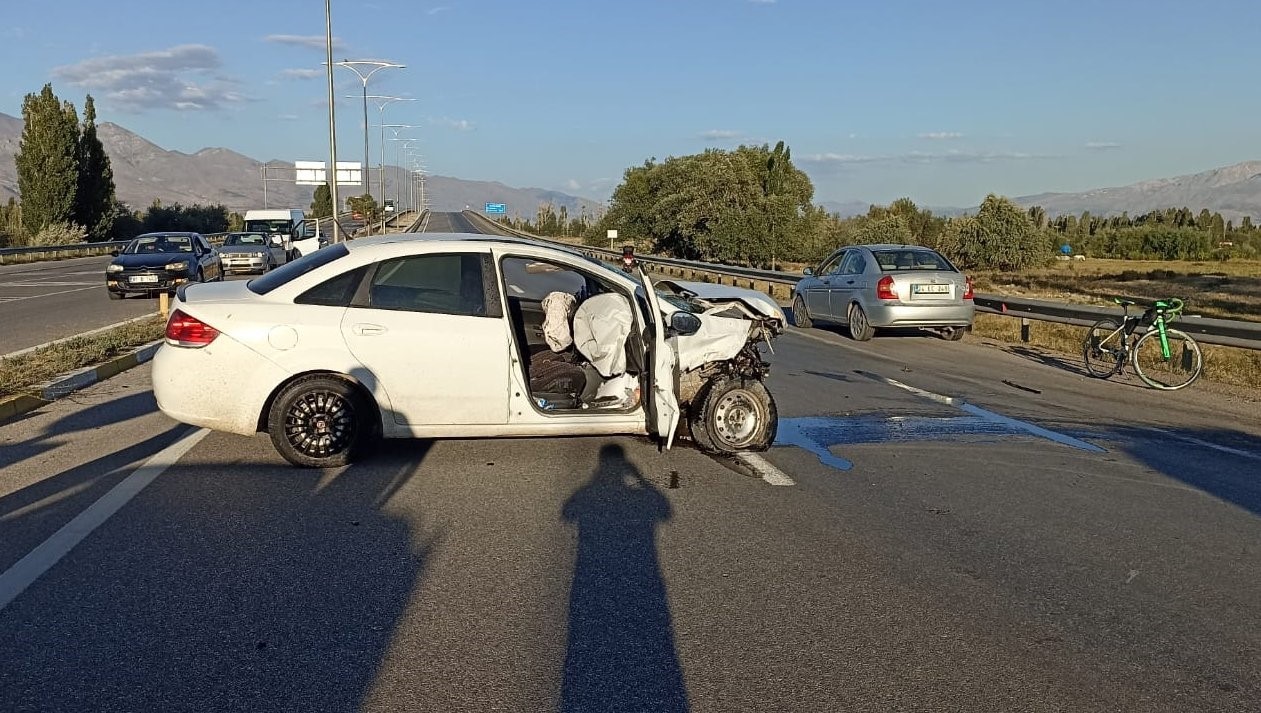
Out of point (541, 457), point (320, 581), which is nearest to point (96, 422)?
point (541, 457)

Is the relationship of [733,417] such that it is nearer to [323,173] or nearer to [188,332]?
[188,332]

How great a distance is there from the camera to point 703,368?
25.8 feet

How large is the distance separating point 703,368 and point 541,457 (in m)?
1.36

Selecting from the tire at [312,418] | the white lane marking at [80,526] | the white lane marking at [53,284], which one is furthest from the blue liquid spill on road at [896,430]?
the white lane marking at [53,284]

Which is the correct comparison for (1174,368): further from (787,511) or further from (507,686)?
(507,686)

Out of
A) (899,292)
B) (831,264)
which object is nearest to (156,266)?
(831,264)

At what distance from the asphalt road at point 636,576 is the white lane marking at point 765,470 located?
0.13m

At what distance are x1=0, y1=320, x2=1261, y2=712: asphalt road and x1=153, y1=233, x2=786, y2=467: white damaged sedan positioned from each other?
1.14 feet

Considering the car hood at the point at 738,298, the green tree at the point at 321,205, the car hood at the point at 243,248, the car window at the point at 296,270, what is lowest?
the car hood at the point at 243,248

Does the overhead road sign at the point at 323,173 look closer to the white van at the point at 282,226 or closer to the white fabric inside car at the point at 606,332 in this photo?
the white van at the point at 282,226

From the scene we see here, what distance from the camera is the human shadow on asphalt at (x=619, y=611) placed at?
12.7ft

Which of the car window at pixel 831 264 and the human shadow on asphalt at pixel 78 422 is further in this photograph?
the car window at pixel 831 264

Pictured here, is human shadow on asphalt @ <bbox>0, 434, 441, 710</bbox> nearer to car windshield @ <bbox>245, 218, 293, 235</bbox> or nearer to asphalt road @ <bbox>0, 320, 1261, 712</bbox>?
asphalt road @ <bbox>0, 320, 1261, 712</bbox>

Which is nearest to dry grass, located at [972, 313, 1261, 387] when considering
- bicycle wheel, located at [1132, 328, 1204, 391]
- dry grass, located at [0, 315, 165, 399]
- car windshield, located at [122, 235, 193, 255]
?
bicycle wheel, located at [1132, 328, 1204, 391]
